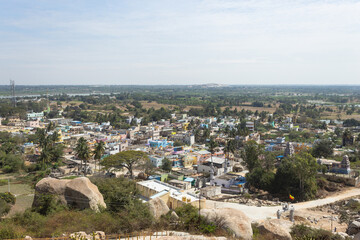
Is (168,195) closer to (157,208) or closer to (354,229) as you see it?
(157,208)

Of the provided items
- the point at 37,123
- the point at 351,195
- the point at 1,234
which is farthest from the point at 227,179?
the point at 37,123

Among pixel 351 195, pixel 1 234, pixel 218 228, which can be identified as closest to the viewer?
pixel 1 234

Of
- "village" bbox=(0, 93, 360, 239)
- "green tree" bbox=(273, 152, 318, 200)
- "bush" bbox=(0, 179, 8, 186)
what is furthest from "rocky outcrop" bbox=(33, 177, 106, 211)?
"green tree" bbox=(273, 152, 318, 200)

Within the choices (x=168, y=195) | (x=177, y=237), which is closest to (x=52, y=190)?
(x=168, y=195)

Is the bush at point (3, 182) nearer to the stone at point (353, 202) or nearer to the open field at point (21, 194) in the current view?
the open field at point (21, 194)

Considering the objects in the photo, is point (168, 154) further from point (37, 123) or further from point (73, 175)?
point (37, 123)

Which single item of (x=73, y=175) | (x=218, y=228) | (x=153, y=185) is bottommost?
(x=73, y=175)
